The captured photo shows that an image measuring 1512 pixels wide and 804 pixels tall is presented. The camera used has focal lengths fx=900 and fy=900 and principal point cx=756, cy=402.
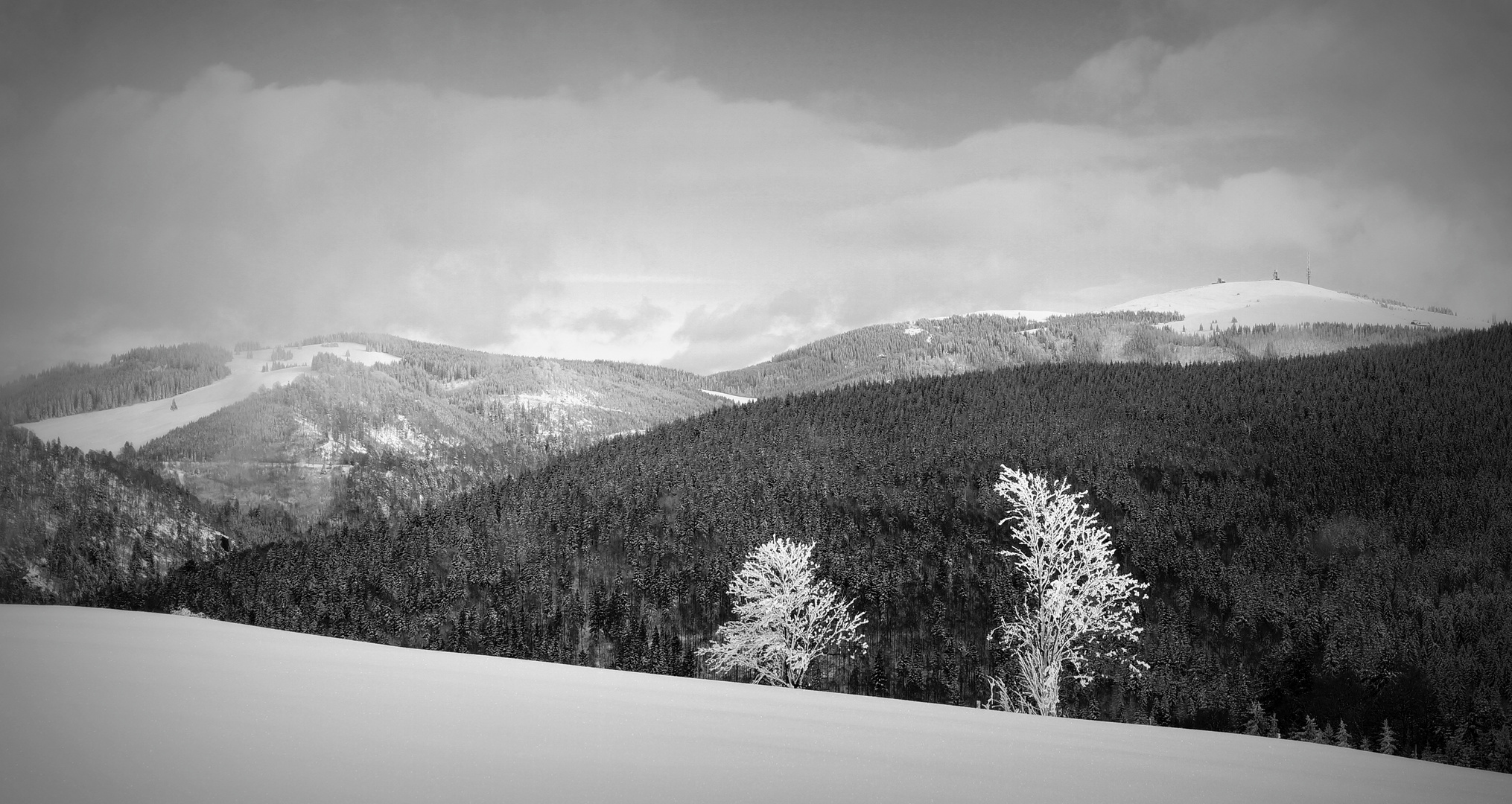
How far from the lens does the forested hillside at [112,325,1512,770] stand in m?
80.4

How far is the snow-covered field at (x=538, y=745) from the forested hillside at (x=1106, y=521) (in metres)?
57.6

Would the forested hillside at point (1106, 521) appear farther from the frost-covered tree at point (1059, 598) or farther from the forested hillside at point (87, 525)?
the frost-covered tree at point (1059, 598)

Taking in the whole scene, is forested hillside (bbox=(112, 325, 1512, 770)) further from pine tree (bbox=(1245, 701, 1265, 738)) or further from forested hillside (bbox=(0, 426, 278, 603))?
forested hillside (bbox=(0, 426, 278, 603))

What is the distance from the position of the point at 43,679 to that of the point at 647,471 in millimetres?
125022

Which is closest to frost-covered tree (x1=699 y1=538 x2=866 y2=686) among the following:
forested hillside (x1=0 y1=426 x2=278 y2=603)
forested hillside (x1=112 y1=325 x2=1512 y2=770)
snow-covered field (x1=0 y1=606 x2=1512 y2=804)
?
forested hillside (x1=112 y1=325 x2=1512 y2=770)

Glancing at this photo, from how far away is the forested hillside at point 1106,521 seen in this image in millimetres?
80438

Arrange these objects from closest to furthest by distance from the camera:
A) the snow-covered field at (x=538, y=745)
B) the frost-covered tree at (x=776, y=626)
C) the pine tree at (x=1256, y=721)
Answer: the snow-covered field at (x=538, y=745) < the frost-covered tree at (x=776, y=626) < the pine tree at (x=1256, y=721)

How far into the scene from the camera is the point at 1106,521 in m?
110

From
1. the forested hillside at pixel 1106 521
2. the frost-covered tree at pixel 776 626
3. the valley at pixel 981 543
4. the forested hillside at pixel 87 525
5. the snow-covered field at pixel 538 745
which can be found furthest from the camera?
the forested hillside at pixel 87 525

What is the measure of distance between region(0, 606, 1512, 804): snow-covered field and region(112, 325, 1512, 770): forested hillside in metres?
57.6

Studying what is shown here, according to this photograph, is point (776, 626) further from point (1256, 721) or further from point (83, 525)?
point (83, 525)

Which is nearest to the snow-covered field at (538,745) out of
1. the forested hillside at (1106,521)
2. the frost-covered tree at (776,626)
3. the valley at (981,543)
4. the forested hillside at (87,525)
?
the frost-covered tree at (776,626)

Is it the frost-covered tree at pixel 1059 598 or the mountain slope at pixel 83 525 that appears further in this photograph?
the mountain slope at pixel 83 525

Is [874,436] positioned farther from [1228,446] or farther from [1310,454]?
[1310,454]
